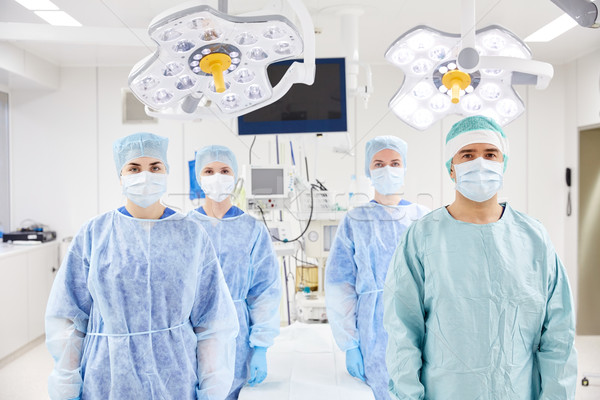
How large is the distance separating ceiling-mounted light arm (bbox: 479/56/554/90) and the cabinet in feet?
8.32

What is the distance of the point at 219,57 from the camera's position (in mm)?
1006

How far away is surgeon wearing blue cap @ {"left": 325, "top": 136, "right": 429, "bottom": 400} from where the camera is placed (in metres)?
1.70

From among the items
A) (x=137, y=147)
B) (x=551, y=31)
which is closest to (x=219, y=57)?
(x=137, y=147)

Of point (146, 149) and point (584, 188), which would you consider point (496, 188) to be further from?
point (584, 188)

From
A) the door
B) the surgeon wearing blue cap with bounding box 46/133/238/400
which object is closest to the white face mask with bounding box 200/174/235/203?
the surgeon wearing blue cap with bounding box 46/133/238/400

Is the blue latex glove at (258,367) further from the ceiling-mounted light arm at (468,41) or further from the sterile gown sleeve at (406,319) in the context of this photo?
the ceiling-mounted light arm at (468,41)

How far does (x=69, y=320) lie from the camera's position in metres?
1.25

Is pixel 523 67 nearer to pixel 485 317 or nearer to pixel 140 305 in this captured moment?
pixel 485 317

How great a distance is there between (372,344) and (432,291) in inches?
26.9

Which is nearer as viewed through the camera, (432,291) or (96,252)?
(432,291)

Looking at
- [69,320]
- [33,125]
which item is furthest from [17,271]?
[69,320]

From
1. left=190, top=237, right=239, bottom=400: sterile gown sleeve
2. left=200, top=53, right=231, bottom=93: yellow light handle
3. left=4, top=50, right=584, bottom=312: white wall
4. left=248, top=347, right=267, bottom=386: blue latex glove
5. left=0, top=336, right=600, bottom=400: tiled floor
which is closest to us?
left=200, top=53, right=231, bottom=93: yellow light handle

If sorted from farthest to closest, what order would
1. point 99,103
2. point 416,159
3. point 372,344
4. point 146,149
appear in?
point 99,103 → point 416,159 → point 372,344 → point 146,149

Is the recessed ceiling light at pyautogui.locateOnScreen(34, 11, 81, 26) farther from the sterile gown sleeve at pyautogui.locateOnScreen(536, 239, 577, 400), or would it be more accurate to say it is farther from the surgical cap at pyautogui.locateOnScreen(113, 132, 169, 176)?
the sterile gown sleeve at pyautogui.locateOnScreen(536, 239, 577, 400)
